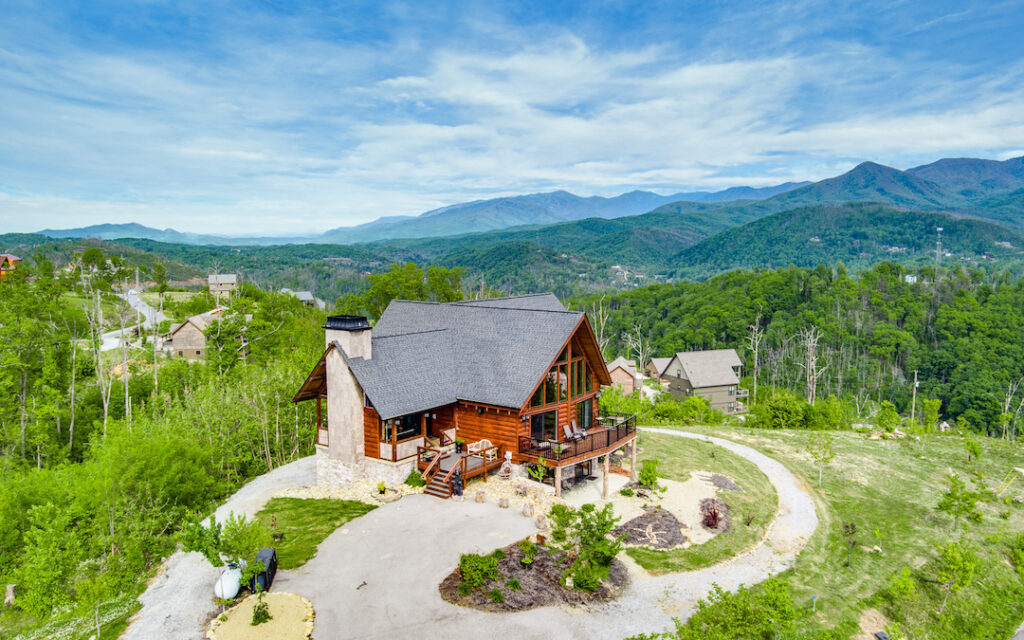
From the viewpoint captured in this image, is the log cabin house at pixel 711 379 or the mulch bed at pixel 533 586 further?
the log cabin house at pixel 711 379

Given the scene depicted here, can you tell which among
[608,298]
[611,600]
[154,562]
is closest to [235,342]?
[154,562]

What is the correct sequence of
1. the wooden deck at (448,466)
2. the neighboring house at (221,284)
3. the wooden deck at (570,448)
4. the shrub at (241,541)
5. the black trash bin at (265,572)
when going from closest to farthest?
the shrub at (241,541) < the black trash bin at (265,572) < the wooden deck at (448,466) < the wooden deck at (570,448) < the neighboring house at (221,284)

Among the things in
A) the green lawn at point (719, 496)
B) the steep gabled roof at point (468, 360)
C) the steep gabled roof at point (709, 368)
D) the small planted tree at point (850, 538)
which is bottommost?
the steep gabled roof at point (709, 368)

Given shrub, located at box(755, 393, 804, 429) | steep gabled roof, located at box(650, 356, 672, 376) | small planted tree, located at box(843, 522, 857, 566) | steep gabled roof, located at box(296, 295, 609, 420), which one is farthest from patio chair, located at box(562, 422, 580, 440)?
steep gabled roof, located at box(650, 356, 672, 376)

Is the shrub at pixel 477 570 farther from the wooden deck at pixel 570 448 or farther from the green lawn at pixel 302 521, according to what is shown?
the wooden deck at pixel 570 448

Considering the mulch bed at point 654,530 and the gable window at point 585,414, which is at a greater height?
the gable window at point 585,414

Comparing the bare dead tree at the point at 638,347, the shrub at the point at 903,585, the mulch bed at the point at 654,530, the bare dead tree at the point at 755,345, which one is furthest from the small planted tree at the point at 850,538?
the bare dead tree at the point at 638,347

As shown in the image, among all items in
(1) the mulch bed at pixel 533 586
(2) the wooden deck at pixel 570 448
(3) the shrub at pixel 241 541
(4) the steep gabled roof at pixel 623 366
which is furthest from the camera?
(4) the steep gabled roof at pixel 623 366
